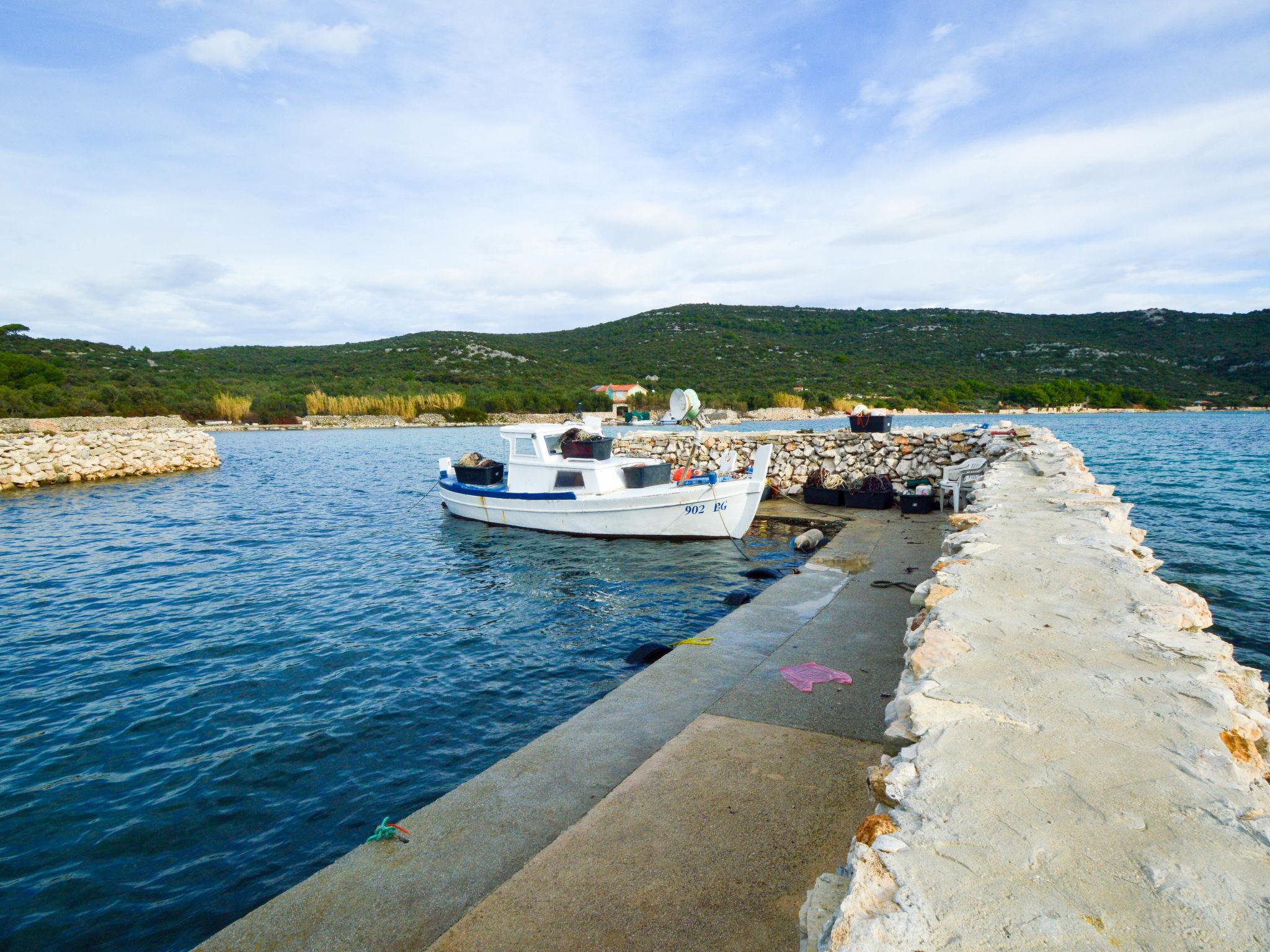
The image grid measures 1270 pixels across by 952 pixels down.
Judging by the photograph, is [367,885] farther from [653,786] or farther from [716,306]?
[716,306]

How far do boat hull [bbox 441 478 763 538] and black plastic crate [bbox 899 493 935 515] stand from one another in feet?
10.7

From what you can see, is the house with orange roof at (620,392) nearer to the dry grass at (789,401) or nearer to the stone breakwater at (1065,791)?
the dry grass at (789,401)

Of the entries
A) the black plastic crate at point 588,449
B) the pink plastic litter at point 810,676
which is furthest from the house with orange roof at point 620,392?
the pink plastic litter at point 810,676

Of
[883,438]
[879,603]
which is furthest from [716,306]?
[879,603]

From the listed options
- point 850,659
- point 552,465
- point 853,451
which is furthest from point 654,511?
point 850,659

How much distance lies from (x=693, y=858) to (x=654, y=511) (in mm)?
10602

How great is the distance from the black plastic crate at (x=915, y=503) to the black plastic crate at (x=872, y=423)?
3.10 m

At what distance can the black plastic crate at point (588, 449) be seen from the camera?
14672mm

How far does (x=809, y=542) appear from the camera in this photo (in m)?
12.6

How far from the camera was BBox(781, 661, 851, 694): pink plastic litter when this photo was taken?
5184mm

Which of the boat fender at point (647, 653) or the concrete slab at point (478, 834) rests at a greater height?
the concrete slab at point (478, 834)

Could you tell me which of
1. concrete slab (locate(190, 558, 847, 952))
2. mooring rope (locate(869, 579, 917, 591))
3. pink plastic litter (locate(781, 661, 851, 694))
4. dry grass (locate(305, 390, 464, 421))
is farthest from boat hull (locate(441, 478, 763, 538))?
dry grass (locate(305, 390, 464, 421))

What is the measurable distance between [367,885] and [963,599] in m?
3.98

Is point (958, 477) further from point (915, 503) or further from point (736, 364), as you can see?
point (736, 364)
